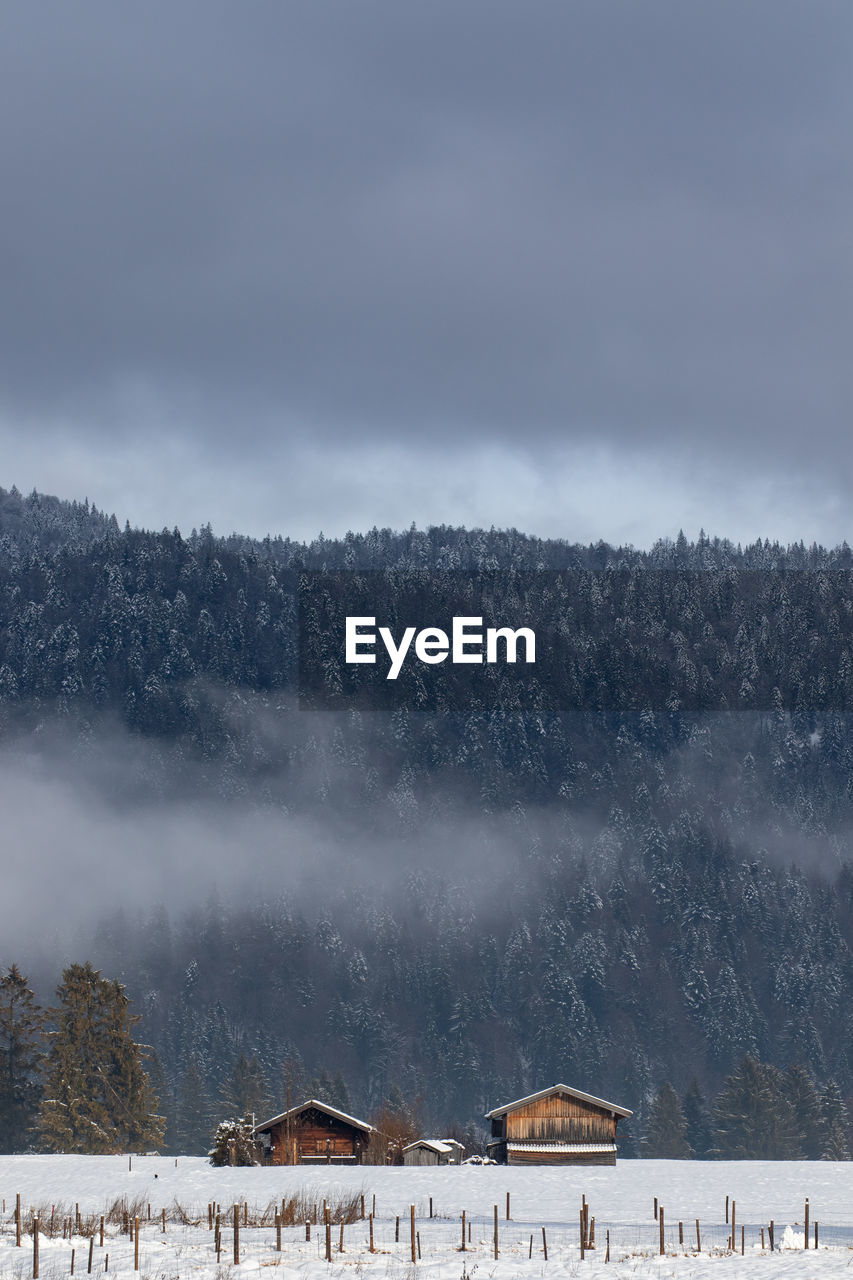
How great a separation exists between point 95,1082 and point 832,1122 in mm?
86180

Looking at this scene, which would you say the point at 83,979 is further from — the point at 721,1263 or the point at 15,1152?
the point at 721,1263

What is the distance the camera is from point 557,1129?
106m

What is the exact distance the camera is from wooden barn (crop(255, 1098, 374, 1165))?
9975cm

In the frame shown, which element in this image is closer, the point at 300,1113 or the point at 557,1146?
the point at 300,1113

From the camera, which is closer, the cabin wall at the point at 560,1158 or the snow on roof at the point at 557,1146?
the cabin wall at the point at 560,1158

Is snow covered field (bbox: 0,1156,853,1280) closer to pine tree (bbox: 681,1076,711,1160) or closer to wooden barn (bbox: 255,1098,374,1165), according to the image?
wooden barn (bbox: 255,1098,374,1165)

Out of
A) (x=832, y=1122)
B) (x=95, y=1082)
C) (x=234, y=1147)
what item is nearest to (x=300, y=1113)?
(x=234, y=1147)

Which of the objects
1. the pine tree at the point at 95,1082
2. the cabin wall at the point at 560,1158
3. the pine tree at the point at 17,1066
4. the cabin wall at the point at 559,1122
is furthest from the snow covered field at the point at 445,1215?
the pine tree at the point at 17,1066

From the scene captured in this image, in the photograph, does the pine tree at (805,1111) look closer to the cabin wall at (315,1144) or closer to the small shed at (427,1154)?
the small shed at (427,1154)

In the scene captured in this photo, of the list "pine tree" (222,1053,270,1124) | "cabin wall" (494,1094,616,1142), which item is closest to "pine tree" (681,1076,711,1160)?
"pine tree" (222,1053,270,1124)

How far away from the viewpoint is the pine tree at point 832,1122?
164m

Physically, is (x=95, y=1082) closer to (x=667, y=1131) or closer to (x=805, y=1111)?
(x=667, y=1131)

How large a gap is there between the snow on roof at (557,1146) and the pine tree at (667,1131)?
68.5 m

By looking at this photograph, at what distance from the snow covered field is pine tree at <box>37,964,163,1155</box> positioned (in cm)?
1996
